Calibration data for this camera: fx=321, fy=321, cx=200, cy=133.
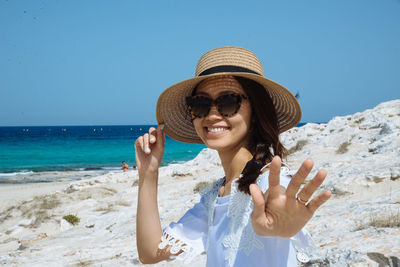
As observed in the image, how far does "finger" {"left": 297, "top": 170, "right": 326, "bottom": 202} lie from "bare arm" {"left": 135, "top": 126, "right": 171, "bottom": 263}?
114cm

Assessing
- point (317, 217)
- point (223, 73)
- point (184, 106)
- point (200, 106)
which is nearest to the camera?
point (223, 73)

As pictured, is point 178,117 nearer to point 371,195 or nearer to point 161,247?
point 161,247

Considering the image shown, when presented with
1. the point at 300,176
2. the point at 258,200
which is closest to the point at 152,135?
the point at 258,200

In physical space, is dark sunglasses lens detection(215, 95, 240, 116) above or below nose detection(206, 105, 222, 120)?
above

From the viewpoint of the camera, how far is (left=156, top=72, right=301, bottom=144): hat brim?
1.91 m

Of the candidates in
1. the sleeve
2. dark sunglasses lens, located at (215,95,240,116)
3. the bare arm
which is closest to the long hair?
dark sunglasses lens, located at (215,95,240,116)

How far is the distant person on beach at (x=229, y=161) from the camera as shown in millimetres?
1466

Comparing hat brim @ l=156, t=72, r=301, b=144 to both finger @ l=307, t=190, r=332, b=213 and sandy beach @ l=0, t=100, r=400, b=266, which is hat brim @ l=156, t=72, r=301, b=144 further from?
sandy beach @ l=0, t=100, r=400, b=266

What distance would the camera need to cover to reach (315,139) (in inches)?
529

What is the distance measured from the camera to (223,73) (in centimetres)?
175

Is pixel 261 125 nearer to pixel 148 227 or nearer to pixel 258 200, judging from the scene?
pixel 258 200

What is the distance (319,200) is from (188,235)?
1.09 meters

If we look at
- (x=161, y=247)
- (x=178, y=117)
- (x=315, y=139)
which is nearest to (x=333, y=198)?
(x=178, y=117)

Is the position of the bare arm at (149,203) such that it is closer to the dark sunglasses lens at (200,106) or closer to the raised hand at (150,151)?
the raised hand at (150,151)
